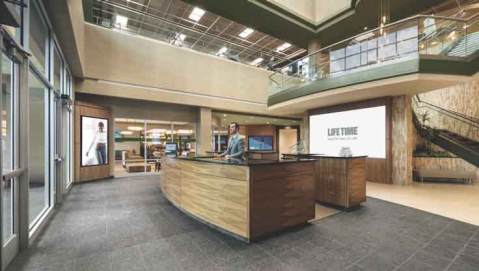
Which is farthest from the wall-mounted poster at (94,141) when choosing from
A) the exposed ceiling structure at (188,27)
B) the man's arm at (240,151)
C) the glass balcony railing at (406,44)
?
the glass balcony railing at (406,44)

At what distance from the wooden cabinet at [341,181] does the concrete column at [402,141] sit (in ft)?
12.6

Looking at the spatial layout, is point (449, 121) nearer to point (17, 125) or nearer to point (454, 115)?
point (454, 115)

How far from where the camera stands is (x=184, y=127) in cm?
1147

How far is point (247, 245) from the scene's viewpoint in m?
2.98

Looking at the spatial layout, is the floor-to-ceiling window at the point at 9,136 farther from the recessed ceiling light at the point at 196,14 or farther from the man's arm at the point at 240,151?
the recessed ceiling light at the point at 196,14

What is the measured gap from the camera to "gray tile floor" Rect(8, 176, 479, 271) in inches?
98.9

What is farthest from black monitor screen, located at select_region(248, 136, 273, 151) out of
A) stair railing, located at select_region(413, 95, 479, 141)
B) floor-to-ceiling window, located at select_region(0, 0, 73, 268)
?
floor-to-ceiling window, located at select_region(0, 0, 73, 268)

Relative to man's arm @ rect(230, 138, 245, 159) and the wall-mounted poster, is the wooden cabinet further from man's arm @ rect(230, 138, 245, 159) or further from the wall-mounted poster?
the wall-mounted poster

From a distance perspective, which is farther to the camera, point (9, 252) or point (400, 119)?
point (400, 119)

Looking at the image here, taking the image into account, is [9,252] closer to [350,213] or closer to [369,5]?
[350,213]

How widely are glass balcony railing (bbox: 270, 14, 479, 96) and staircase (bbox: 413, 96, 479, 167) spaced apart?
12.0ft

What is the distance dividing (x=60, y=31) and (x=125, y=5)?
5.39 m

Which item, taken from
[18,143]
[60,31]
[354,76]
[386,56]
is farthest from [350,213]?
[60,31]

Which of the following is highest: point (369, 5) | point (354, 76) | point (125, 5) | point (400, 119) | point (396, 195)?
point (125, 5)
